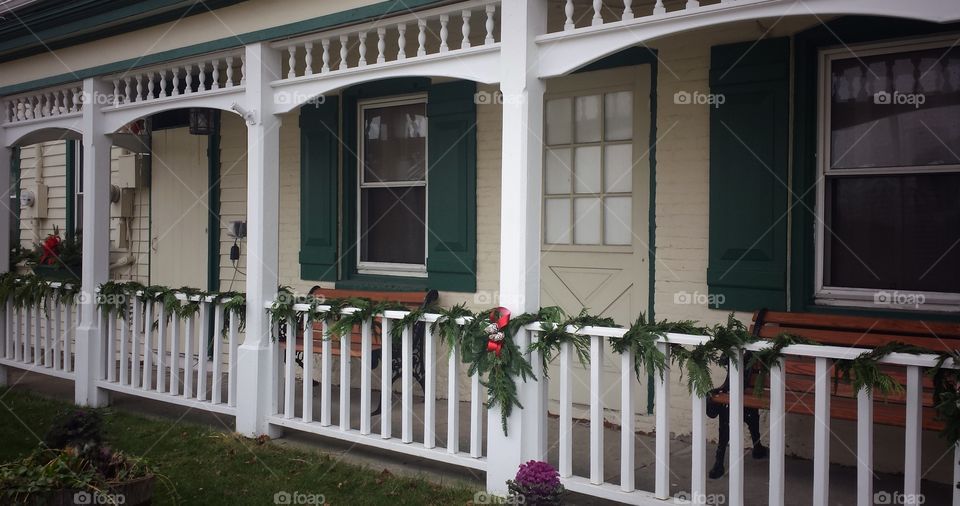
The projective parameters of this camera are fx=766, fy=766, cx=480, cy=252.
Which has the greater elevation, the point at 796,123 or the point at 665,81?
the point at 665,81

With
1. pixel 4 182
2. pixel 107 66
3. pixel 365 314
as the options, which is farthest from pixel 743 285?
pixel 4 182

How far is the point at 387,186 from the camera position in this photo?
7.04 meters

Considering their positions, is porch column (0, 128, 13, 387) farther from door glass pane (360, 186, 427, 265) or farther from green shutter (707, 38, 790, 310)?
green shutter (707, 38, 790, 310)

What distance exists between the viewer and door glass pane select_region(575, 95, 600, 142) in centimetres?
580

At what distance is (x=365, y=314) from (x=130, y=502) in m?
1.83

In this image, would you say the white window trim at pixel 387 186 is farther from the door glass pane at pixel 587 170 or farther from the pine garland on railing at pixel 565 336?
the pine garland on railing at pixel 565 336

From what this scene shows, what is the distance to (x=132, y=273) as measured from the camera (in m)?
9.15

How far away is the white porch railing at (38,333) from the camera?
6992 millimetres

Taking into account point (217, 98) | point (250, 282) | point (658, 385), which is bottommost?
point (658, 385)

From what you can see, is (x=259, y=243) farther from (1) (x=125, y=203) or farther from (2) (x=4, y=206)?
(1) (x=125, y=203)

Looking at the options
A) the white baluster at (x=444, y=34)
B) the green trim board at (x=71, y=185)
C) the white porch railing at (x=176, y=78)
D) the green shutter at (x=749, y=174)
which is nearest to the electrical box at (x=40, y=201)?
the green trim board at (x=71, y=185)

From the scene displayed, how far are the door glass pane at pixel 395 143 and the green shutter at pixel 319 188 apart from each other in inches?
12.0

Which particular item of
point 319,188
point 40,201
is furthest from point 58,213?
point 319,188

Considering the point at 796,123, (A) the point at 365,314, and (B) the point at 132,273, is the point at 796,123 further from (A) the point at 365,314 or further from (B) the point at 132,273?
(B) the point at 132,273
